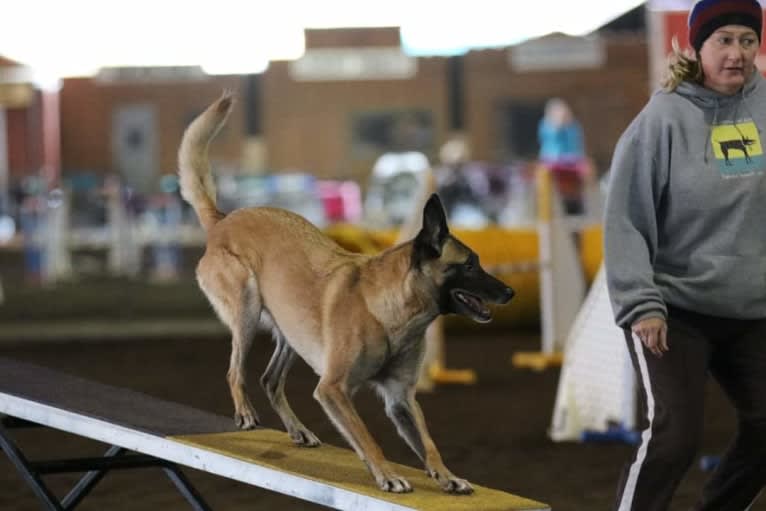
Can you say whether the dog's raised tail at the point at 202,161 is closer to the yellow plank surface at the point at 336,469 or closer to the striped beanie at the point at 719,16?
the yellow plank surface at the point at 336,469

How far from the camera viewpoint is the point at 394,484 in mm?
3441

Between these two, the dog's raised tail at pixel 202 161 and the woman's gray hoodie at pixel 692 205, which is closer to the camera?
the woman's gray hoodie at pixel 692 205

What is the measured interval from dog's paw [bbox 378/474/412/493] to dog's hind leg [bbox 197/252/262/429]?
0.78 metres

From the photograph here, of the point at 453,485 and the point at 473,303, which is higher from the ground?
the point at 473,303

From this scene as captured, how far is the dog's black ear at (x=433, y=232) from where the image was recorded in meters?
3.55

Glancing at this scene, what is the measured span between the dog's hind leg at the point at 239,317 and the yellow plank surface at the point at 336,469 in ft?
0.30

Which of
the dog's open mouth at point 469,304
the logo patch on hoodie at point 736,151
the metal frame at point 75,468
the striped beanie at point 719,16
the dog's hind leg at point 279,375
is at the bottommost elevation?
the metal frame at point 75,468

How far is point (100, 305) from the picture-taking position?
14672 millimetres

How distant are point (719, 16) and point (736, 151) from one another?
0.35 metres

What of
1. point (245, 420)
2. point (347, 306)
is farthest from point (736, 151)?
point (245, 420)

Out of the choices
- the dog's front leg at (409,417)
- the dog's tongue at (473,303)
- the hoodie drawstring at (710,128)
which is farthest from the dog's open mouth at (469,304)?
the hoodie drawstring at (710,128)

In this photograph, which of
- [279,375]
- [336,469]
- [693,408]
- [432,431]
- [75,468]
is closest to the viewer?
[693,408]

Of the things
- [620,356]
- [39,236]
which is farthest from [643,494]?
[39,236]

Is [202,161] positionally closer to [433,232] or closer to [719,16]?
[433,232]
